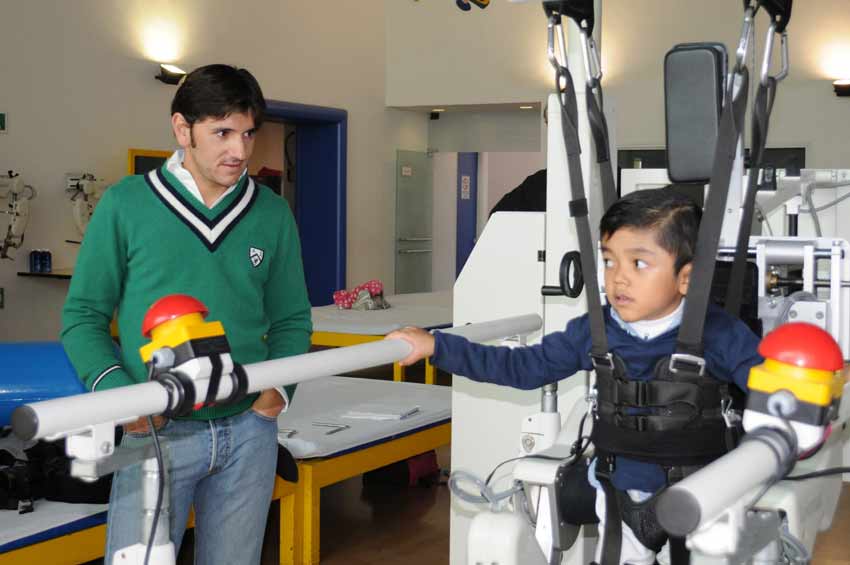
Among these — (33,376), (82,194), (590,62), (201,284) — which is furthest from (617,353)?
(82,194)

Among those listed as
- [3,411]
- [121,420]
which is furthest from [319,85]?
[121,420]

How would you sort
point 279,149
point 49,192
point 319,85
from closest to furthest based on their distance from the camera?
1. point 49,192
2. point 319,85
3. point 279,149

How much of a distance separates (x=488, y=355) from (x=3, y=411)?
176cm

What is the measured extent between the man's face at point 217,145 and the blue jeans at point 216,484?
41 cm

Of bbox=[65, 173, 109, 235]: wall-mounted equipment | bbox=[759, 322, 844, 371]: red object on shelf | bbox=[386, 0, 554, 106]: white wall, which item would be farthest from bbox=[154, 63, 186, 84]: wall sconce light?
bbox=[759, 322, 844, 371]: red object on shelf

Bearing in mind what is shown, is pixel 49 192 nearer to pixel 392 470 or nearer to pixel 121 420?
pixel 392 470

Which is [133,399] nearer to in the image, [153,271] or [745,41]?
[153,271]

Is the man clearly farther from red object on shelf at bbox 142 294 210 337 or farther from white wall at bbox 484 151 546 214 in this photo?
white wall at bbox 484 151 546 214

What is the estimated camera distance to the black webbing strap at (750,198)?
1.85m

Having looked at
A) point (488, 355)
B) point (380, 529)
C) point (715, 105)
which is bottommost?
point (380, 529)

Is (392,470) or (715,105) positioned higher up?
(715,105)

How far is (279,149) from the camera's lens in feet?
36.9

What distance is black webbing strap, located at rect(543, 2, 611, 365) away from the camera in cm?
183

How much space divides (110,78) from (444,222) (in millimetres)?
5691
